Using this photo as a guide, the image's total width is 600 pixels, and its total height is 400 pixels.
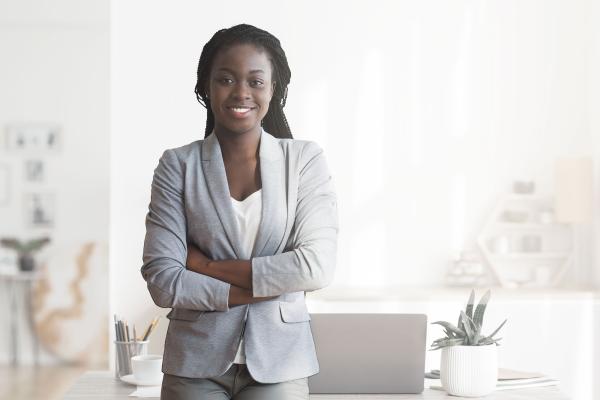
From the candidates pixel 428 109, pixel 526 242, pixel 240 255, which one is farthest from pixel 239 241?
pixel 526 242

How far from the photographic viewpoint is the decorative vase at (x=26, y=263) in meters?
6.64

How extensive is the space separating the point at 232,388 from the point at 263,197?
34 cm

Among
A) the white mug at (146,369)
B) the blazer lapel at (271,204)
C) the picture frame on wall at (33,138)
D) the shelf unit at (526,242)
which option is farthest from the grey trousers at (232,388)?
the picture frame on wall at (33,138)

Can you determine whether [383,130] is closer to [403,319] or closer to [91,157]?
[91,157]

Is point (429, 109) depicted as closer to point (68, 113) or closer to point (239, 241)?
point (68, 113)

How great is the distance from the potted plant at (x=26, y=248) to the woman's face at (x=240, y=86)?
5424 millimetres

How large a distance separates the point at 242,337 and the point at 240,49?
51 centimetres

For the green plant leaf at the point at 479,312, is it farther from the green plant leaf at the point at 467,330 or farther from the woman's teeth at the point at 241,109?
the woman's teeth at the point at 241,109

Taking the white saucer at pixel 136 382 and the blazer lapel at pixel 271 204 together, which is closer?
the blazer lapel at pixel 271 204

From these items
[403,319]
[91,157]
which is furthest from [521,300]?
[91,157]

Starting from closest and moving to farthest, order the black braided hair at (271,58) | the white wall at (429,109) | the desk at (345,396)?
the black braided hair at (271,58) → the desk at (345,396) → the white wall at (429,109)

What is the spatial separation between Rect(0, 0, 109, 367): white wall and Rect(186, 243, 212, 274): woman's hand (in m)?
5.22

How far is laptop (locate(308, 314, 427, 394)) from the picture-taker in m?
1.99

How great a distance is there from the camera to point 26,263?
6.64 m
